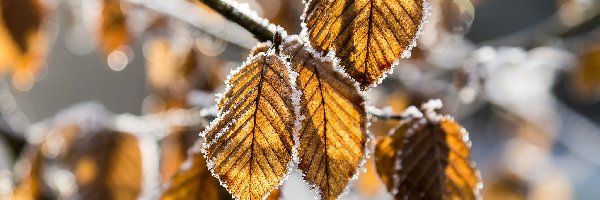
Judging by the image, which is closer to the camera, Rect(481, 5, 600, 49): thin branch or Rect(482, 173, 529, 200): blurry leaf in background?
Rect(481, 5, 600, 49): thin branch

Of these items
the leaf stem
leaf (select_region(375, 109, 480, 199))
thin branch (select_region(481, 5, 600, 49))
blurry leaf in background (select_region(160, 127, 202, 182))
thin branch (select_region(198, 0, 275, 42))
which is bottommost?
leaf (select_region(375, 109, 480, 199))

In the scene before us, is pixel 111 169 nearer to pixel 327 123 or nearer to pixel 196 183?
pixel 196 183

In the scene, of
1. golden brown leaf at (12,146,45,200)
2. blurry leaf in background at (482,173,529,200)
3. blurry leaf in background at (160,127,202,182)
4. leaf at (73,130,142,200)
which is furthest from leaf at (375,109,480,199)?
blurry leaf in background at (482,173,529,200)

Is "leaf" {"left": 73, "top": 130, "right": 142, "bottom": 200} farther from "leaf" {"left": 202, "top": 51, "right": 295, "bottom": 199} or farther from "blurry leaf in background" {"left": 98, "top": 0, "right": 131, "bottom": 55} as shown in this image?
"leaf" {"left": 202, "top": 51, "right": 295, "bottom": 199}

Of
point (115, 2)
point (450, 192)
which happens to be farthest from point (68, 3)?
point (450, 192)

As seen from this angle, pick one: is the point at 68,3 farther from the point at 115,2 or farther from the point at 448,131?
the point at 448,131

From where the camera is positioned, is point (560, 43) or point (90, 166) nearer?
point (90, 166)

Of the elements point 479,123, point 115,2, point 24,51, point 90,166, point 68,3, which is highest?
point 479,123
